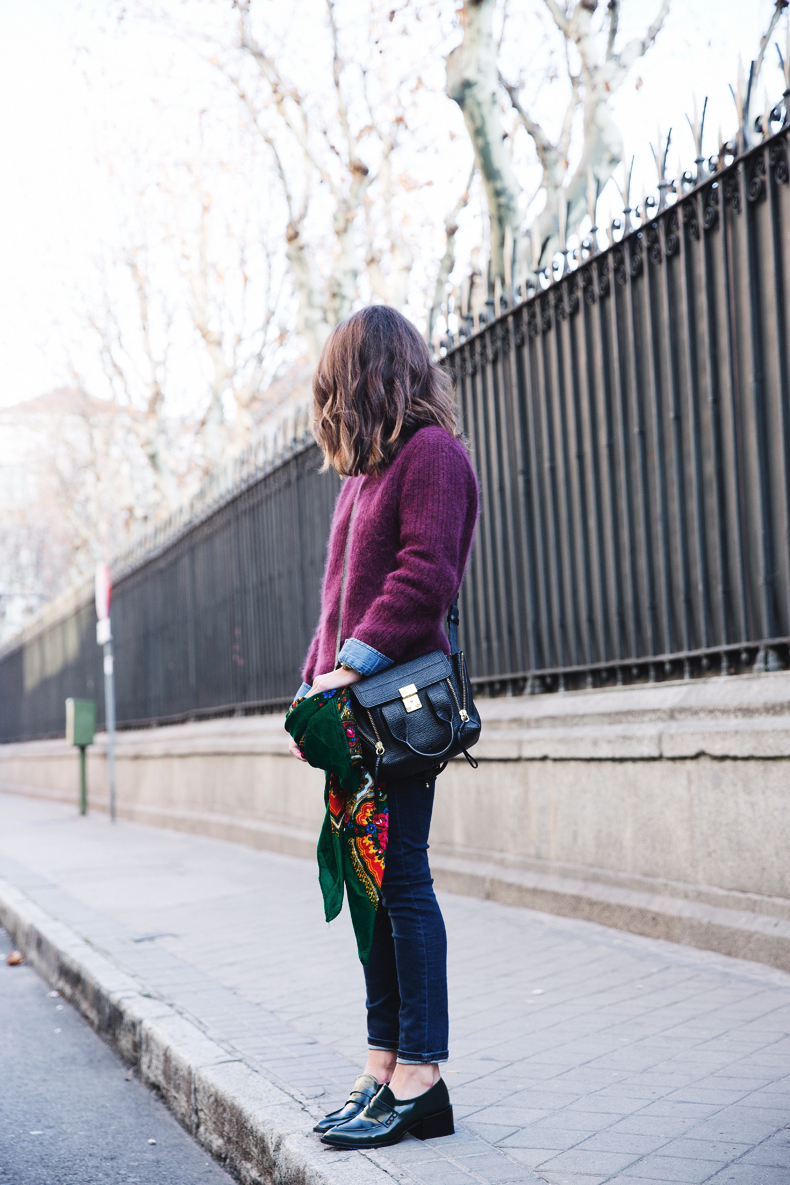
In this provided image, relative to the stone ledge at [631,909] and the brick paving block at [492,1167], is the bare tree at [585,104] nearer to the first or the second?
the stone ledge at [631,909]

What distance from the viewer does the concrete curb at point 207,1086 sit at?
2955mm

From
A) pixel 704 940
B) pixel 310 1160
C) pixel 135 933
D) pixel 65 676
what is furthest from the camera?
pixel 65 676

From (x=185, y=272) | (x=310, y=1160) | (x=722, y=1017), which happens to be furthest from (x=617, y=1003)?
(x=185, y=272)

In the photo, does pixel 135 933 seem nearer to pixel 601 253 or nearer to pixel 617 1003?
pixel 617 1003

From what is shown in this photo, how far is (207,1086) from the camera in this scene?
12.1ft

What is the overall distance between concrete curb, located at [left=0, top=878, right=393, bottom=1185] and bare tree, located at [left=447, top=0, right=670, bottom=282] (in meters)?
6.03

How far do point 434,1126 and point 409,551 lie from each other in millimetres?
1324

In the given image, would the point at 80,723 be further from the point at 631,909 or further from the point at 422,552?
the point at 422,552

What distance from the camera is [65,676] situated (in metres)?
20.4

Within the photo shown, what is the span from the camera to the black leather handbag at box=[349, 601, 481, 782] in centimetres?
291

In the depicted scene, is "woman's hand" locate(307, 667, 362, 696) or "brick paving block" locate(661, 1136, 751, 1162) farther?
"woman's hand" locate(307, 667, 362, 696)

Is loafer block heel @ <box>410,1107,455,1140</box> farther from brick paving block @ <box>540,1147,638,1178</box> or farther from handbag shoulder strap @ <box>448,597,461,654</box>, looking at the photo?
handbag shoulder strap @ <box>448,597,461,654</box>

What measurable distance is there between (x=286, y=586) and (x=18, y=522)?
48857 millimetres

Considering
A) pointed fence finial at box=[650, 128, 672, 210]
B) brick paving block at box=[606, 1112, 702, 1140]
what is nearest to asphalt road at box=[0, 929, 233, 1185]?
brick paving block at box=[606, 1112, 702, 1140]
